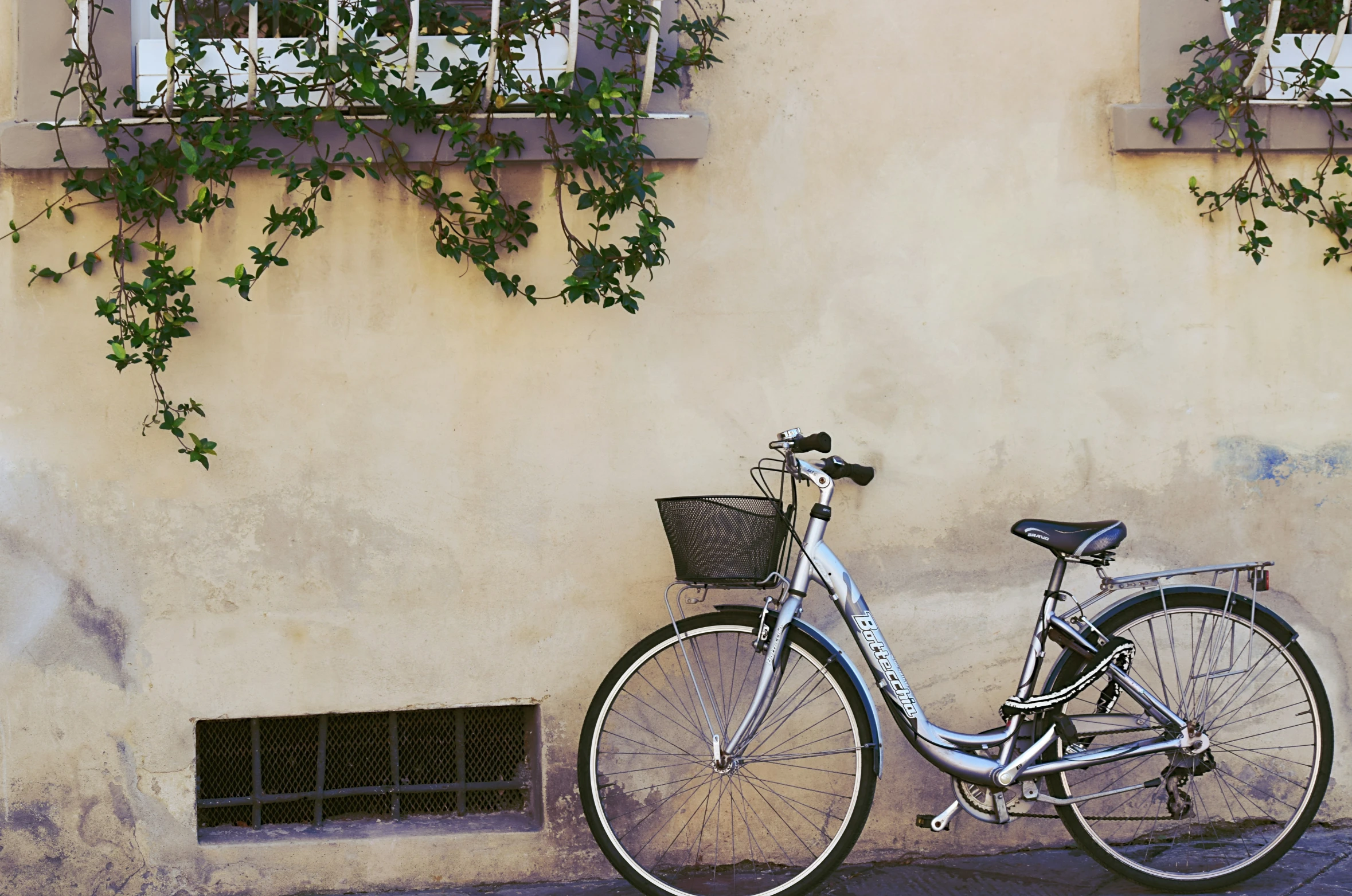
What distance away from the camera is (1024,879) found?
3.50 metres

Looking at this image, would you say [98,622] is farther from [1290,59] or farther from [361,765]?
[1290,59]

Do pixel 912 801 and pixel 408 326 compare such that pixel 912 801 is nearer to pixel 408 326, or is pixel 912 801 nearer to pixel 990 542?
pixel 990 542

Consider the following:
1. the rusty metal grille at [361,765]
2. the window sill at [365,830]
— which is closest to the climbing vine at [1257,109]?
the rusty metal grille at [361,765]

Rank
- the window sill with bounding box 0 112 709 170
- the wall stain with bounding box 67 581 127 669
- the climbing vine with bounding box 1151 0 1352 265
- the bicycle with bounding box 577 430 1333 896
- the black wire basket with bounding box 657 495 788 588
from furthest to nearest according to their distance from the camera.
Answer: the climbing vine with bounding box 1151 0 1352 265
the wall stain with bounding box 67 581 127 669
the window sill with bounding box 0 112 709 170
the bicycle with bounding box 577 430 1333 896
the black wire basket with bounding box 657 495 788 588

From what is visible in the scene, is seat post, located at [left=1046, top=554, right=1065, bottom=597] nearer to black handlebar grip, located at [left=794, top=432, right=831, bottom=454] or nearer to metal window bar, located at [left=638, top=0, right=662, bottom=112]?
black handlebar grip, located at [left=794, top=432, right=831, bottom=454]

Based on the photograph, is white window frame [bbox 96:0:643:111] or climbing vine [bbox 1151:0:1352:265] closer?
white window frame [bbox 96:0:643:111]

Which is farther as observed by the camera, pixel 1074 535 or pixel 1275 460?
pixel 1275 460

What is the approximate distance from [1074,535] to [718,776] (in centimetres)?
128

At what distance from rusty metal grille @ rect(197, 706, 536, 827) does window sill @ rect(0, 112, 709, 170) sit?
1.75m

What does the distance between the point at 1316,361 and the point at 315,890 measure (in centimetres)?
361

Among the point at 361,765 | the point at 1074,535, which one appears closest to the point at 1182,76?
the point at 1074,535

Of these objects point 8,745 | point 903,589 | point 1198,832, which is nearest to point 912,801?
point 903,589

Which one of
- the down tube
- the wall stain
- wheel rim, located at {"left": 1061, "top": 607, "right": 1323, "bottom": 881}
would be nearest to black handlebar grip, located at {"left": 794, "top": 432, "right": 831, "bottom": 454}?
the down tube

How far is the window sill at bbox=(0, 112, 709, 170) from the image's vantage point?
11.0 feet
